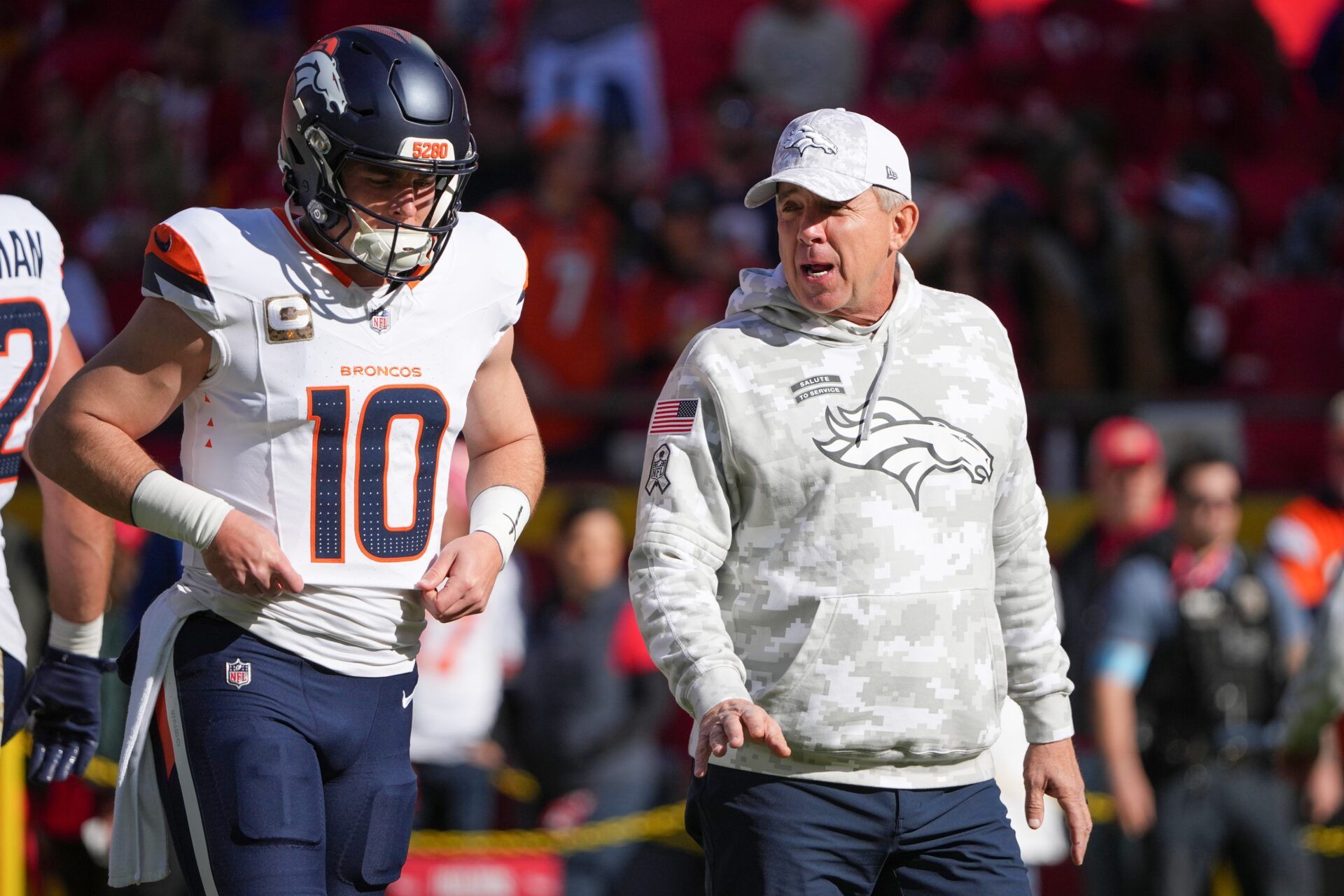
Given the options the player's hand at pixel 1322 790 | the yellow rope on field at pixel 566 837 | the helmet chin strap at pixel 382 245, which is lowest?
the yellow rope on field at pixel 566 837

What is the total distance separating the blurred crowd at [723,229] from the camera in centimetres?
771

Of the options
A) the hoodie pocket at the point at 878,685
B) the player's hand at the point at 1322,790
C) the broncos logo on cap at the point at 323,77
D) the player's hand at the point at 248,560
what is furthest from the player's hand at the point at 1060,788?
the player's hand at the point at 1322,790

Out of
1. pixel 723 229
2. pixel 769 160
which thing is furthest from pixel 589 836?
pixel 769 160

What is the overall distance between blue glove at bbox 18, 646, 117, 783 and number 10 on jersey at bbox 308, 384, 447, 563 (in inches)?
39.2

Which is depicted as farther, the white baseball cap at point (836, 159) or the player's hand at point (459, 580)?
the white baseball cap at point (836, 159)

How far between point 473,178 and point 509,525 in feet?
22.2

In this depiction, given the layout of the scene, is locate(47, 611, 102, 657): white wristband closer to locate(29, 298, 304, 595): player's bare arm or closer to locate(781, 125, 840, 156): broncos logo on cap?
locate(29, 298, 304, 595): player's bare arm

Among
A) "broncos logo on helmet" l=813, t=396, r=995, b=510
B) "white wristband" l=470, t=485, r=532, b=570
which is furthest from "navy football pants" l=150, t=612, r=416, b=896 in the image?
"broncos logo on helmet" l=813, t=396, r=995, b=510

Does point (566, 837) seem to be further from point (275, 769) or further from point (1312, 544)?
point (275, 769)

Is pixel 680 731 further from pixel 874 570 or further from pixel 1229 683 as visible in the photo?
pixel 874 570

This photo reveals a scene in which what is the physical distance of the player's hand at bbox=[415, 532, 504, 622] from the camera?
138 inches

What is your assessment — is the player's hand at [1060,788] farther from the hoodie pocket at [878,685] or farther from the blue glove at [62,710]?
the blue glove at [62,710]

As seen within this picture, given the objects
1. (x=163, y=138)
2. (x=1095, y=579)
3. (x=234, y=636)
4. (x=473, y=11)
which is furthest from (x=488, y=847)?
(x=473, y=11)

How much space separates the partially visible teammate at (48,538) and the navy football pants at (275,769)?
0.68m
